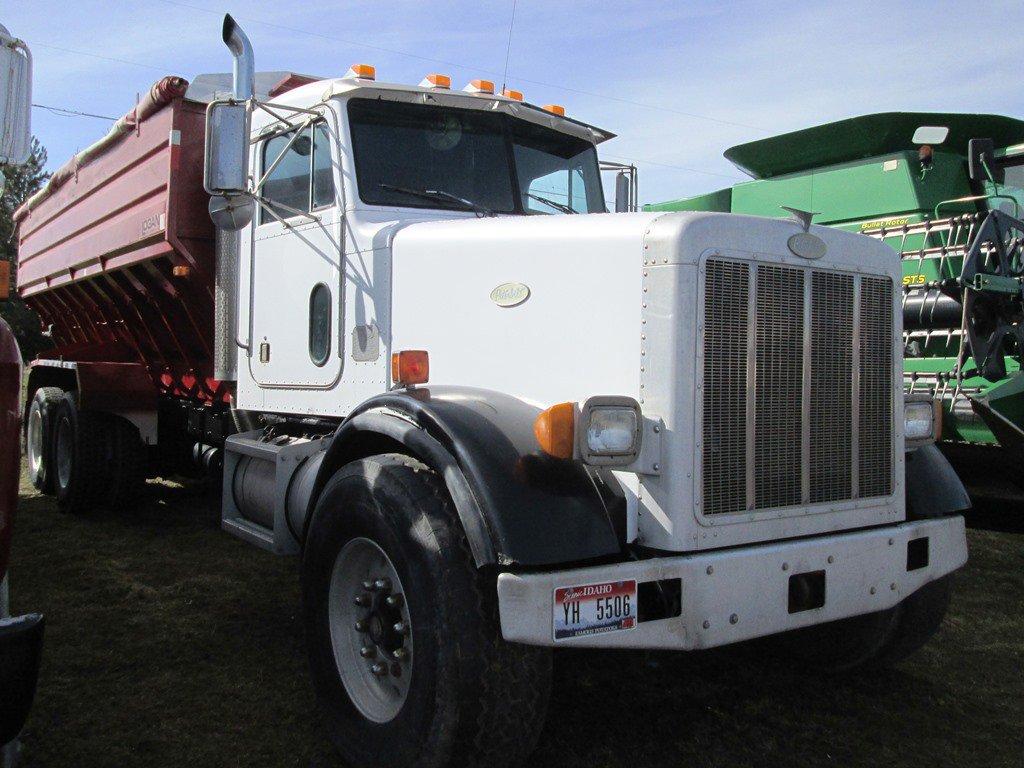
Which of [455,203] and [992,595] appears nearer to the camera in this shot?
[455,203]

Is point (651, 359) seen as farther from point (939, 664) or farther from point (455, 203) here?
point (939, 664)

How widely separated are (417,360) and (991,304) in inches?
197

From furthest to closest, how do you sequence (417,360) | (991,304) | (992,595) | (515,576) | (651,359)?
(991,304) < (992,595) < (417,360) < (651,359) < (515,576)

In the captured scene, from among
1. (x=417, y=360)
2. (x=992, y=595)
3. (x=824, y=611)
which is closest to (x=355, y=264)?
(x=417, y=360)

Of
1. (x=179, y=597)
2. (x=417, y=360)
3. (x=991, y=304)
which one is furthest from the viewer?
(x=991, y=304)

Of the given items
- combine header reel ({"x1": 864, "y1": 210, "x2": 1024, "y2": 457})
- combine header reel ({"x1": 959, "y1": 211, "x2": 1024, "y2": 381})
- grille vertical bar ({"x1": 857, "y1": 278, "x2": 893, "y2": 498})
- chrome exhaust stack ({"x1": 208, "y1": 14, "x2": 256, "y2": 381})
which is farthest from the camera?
combine header reel ({"x1": 959, "y1": 211, "x2": 1024, "y2": 381})

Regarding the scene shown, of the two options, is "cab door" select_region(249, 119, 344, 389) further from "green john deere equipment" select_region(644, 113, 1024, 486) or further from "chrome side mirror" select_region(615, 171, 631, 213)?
"green john deere equipment" select_region(644, 113, 1024, 486)

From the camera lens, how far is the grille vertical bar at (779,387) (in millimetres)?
3150

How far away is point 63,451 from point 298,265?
12.8 feet

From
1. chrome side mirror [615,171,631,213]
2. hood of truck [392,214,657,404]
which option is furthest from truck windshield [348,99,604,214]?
chrome side mirror [615,171,631,213]

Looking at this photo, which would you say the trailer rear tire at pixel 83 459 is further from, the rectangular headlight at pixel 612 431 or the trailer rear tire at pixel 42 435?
the rectangular headlight at pixel 612 431

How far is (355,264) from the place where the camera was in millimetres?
4328

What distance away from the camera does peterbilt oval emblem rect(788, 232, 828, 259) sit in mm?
3221

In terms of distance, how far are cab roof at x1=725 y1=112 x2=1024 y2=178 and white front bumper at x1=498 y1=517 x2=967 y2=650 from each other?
17.0 feet
